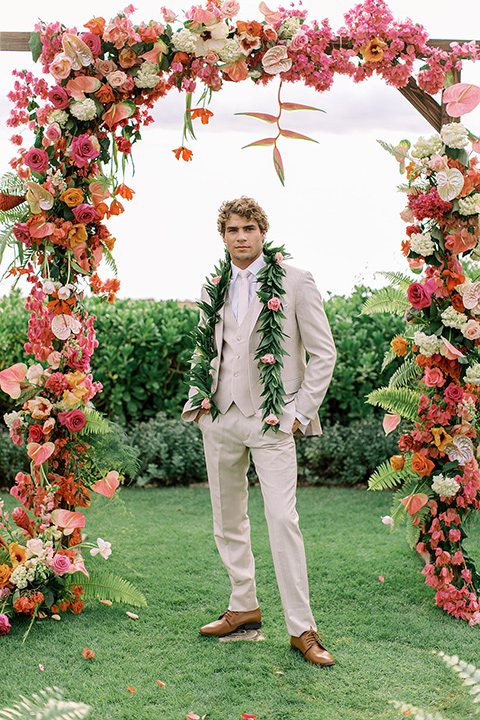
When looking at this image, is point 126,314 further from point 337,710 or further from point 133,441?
point 337,710

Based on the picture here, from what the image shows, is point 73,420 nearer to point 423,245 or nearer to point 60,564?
point 60,564

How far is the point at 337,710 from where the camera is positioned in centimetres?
319

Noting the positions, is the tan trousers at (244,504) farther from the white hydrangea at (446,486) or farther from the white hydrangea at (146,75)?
the white hydrangea at (146,75)

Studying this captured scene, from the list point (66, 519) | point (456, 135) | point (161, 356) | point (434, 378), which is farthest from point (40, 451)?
point (161, 356)

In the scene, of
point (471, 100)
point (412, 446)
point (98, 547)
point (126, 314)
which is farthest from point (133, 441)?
point (471, 100)

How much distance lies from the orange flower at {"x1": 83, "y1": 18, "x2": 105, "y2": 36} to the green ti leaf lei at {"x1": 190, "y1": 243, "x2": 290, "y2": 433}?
1.39 meters

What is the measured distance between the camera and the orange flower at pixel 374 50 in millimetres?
4102

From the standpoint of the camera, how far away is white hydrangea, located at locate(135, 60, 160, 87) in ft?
13.0

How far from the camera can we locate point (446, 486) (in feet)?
13.5

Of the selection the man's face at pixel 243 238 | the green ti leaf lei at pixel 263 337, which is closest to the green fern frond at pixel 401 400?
the green ti leaf lei at pixel 263 337

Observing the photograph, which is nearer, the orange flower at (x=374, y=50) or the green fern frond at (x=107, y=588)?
the orange flower at (x=374, y=50)

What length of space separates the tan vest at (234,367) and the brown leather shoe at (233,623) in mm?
1139

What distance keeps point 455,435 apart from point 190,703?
81.1 inches

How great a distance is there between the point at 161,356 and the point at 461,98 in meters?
4.67
